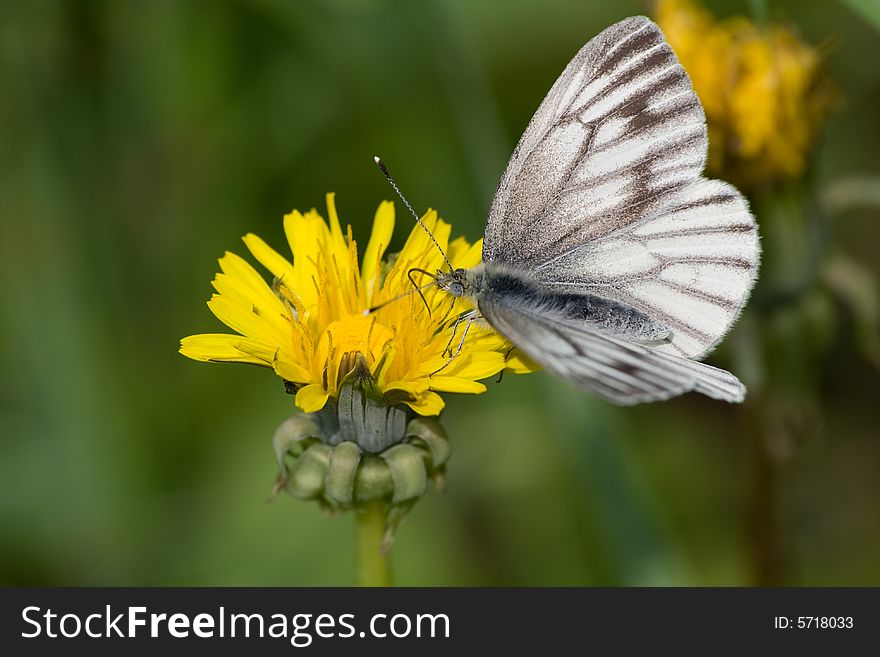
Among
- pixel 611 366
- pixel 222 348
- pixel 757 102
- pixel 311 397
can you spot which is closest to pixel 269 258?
pixel 222 348

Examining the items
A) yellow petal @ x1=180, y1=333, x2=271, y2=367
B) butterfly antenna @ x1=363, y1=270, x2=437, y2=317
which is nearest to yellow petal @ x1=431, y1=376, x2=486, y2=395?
butterfly antenna @ x1=363, y1=270, x2=437, y2=317

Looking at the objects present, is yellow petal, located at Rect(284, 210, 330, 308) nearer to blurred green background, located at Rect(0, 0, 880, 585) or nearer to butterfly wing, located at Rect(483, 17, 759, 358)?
butterfly wing, located at Rect(483, 17, 759, 358)

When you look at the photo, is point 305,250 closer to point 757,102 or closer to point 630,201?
point 630,201

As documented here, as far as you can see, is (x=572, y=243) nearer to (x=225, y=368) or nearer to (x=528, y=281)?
(x=528, y=281)

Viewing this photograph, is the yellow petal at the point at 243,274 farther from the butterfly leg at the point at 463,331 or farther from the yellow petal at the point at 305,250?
the butterfly leg at the point at 463,331

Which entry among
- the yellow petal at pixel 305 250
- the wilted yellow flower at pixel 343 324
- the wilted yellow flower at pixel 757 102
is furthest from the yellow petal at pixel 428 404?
the wilted yellow flower at pixel 757 102
